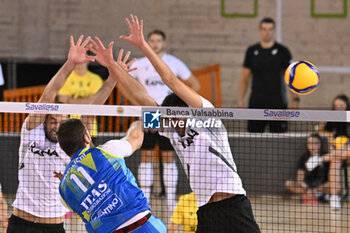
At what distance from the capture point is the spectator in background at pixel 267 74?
1100 centimetres

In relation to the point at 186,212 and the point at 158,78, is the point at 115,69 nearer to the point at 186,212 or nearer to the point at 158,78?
the point at 186,212

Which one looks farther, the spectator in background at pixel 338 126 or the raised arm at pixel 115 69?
the spectator in background at pixel 338 126

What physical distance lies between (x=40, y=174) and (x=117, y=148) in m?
1.55

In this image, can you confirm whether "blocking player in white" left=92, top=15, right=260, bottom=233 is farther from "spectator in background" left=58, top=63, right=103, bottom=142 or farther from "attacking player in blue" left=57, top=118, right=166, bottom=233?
"spectator in background" left=58, top=63, right=103, bottom=142

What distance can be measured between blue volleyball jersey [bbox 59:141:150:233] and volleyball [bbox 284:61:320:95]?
2769 mm

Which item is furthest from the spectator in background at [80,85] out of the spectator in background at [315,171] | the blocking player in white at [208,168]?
the blocking player in white at [208,168]

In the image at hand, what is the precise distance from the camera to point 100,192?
182 inches

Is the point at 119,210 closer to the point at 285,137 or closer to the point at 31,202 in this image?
the point at 31,202

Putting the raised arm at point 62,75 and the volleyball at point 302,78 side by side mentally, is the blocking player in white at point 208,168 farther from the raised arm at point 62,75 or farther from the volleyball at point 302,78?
the volleyball at point 302,78

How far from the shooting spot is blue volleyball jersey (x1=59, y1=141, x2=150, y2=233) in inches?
182

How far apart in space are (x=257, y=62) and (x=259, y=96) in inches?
24.2

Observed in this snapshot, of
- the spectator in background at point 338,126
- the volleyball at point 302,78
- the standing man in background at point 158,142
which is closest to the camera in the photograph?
the volleyball at point 302,78

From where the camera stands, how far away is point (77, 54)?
5.87m

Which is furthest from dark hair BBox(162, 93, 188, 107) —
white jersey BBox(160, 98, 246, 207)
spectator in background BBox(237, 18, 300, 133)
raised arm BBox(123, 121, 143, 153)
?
spectator in background BBox(237, 18, 300, 133)
